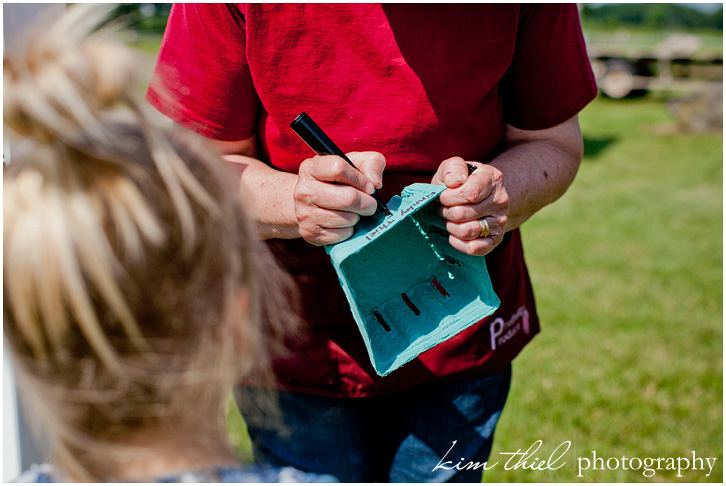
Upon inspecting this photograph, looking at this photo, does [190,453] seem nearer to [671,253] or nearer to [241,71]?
[241,71]

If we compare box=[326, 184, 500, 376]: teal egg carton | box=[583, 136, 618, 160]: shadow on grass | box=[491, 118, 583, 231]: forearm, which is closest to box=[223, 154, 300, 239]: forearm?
box=[326, 184, 500, 376]: teal egg carton

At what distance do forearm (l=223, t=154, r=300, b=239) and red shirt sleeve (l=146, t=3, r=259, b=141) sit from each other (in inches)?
3.4

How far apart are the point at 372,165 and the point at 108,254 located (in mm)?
448

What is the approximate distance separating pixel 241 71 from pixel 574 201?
4.94 meters

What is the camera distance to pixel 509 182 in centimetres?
116

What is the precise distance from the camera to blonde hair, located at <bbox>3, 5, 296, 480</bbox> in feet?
2.41

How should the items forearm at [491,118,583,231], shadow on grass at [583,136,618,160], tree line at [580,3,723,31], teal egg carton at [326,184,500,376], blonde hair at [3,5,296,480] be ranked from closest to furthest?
blonde hair at [3,5,296,480] < teal egg carton at [326,184,500,376] < forearm at [491,118,583,231] < shadow on grass at [583,136,618,160] < tree line at [580,3,723,31]

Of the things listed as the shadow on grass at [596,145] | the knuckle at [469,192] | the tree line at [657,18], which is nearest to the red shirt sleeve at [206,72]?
the knuckle at [469,192]

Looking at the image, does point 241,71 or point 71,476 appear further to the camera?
point 241,71

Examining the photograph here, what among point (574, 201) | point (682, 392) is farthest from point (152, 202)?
point (574, 201)

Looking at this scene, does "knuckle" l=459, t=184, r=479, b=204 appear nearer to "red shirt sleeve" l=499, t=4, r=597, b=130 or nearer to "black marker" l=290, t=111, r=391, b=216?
"black marker" l=290, t=111, r=391, b=216

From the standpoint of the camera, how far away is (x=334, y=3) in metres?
1.08

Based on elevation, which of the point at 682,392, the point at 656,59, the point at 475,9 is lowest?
the point at 656,59

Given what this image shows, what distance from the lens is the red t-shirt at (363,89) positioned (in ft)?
3.59
